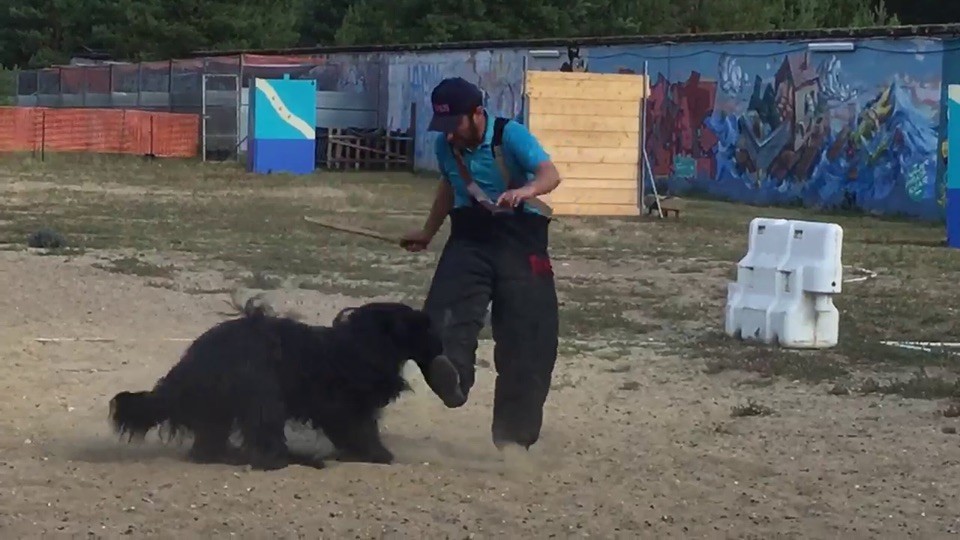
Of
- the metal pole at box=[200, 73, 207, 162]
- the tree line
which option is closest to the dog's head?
the metal pole at box=[200, 73, 207, 162]

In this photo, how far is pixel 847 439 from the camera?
25.6 feet

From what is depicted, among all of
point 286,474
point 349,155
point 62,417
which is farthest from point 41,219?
point 349,155

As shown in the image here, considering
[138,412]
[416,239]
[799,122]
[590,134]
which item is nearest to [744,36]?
[799,122]

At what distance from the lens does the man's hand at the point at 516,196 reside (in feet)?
21.8

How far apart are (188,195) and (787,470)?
20713mm

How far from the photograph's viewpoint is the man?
6.90 m

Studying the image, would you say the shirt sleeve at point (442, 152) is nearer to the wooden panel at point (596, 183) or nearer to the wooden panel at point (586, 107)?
the wooden panel at point (586, 107)

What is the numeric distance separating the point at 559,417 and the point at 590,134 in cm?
1430

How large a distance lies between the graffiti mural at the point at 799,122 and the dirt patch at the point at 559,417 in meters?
9.28

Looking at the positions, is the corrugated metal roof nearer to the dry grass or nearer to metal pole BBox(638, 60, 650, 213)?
the dry grass

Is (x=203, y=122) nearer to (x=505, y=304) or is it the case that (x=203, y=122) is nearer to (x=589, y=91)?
(x=589, y=91)

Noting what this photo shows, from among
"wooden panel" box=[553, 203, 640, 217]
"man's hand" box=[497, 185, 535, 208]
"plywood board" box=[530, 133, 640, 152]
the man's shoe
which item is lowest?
"wooden panel" box=[553, 203, 640, 217]

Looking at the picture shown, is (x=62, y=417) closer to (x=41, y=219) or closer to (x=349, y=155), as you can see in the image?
(x=41, y=219)

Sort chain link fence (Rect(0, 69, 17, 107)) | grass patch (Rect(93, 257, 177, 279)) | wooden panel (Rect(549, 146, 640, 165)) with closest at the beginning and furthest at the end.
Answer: grass patch (Rect(93, 257, 177, 279)) → wooden panel (Rect(549, 146, 640, 165)) → chain link fence (Rect(0, 69, 17, 107))
